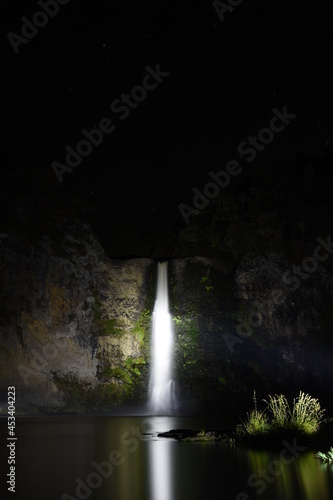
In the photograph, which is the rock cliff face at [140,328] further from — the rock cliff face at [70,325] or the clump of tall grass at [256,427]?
the clump of tall grass at [256,427]

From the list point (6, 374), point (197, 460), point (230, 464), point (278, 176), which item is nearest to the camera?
point (230, 464)

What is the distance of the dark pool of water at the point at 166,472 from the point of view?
25.9 feet

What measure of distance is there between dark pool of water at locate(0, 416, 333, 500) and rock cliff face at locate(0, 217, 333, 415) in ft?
58.3

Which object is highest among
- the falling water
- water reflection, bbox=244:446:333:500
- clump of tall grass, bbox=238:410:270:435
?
the falling water

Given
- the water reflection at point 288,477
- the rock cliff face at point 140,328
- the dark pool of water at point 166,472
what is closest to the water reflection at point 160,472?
the dark pool of water at point 166,472

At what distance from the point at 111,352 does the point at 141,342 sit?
74.5 inches

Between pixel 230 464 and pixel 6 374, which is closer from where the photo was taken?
pixel 230 464

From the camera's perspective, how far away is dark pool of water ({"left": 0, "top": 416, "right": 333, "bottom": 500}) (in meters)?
7.88

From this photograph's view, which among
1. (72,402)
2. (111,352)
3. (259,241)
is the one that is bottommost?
(72,402)

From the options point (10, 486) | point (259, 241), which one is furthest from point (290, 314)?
point (10, 486)

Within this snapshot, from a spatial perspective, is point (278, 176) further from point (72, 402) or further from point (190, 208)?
point (72, 402)

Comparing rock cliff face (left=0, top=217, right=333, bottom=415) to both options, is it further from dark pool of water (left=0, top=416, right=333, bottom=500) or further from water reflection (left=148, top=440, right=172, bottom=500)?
water reflection (left=148, top=440, right=172, bottom=500)

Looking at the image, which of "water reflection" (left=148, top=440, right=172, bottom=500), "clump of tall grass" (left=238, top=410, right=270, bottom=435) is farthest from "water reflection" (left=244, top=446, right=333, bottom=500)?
"clump of tall grass" (left=238, top=410, right=270, bottom=435)

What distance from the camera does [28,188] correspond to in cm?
3406
